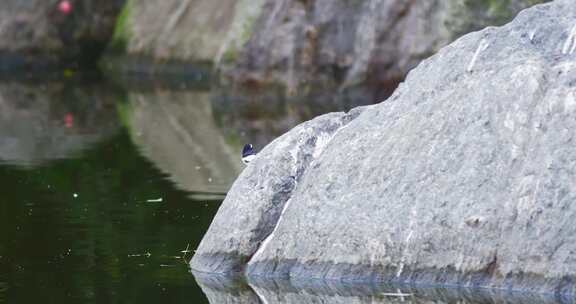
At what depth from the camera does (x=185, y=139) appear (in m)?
18.7

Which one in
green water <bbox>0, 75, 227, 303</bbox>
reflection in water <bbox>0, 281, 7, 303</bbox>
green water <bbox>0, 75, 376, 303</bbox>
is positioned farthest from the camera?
green water <bbox>0, 75, 376, 303</bbox>

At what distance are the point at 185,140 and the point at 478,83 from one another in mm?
10012

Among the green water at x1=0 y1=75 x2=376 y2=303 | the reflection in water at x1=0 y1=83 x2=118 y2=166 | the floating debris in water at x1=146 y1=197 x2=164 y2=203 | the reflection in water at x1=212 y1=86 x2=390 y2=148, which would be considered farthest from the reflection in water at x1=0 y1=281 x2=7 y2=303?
the reflection in water at x1=212 y1=86 x2=390 y2=148

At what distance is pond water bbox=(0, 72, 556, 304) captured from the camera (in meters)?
8.80

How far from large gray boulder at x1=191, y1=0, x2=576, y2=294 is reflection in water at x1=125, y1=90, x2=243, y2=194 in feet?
13.1

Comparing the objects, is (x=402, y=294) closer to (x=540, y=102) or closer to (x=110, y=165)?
(x=540, y=102)

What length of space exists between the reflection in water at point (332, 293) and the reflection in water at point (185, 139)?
13.9 feet

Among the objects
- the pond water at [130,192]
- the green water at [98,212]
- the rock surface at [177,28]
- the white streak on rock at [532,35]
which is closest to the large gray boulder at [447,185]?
the white streak on rock at [532,35]

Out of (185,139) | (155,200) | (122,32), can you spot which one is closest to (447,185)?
(155,200)

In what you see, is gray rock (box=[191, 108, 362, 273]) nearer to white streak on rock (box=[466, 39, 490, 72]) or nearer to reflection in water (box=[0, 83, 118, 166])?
white streak on rock (box=[466, 39, 490, 72])

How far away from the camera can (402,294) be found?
835cm

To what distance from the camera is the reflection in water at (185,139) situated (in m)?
14.5

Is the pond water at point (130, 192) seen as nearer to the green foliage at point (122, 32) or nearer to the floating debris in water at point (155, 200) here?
the floating debris in water at point (155, 200)

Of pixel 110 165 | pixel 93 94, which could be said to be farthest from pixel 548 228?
pixel 93 94
